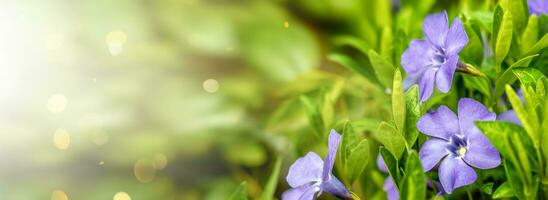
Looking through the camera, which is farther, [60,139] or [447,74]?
[60,139]

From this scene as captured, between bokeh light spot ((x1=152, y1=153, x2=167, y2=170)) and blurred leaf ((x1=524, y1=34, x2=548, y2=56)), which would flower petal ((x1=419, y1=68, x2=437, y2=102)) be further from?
bokeh light spot ((x1=152, y1=153, x2=167, y2=170))

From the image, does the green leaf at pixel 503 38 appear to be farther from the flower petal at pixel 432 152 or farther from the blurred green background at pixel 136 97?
the blurred green background at pixel 136 97

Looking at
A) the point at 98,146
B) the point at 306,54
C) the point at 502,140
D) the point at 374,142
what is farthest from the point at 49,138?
the point at 502,140

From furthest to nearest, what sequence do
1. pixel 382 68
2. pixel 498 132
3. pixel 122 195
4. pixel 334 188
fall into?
pixel 122 195, pixel 382 68, pixel 334 188, pixel 498 132

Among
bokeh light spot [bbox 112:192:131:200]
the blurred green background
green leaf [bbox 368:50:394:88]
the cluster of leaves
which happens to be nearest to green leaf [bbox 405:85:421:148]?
the cluster of leaves

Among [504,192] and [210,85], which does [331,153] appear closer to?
[504,192]

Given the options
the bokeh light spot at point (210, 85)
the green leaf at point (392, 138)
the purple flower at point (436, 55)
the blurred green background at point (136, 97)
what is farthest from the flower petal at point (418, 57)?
the bokeh light spot at point (210, 85)

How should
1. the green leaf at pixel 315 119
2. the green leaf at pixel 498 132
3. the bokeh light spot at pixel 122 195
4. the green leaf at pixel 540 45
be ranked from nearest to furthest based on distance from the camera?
the green leaf at pixel 498 132 < the green leaf at pixel 540 45 < the green leaf at pixel 315 119 < the bokeh light spot at pixel 122 195

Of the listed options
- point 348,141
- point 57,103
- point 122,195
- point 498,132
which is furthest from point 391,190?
point 57,103
